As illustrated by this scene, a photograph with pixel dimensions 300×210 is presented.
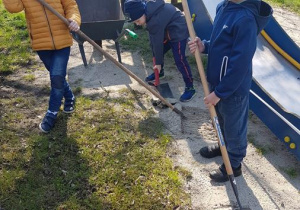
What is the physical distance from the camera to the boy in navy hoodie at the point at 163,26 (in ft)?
13.9

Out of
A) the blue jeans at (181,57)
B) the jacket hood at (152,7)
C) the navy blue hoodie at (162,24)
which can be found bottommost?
the blue jeans at (181,57)

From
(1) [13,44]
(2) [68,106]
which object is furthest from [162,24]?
(1) [13,44]

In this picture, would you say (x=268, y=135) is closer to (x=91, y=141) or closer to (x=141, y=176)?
(x=141, y=176)

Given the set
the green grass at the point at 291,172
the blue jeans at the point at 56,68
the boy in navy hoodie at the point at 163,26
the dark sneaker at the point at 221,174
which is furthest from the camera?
the boy in navy hoodie at the point at 163,26

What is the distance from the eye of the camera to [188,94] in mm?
4898

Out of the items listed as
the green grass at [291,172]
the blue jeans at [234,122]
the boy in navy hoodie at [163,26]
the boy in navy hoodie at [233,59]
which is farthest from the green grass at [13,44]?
the green grass at [291,172]

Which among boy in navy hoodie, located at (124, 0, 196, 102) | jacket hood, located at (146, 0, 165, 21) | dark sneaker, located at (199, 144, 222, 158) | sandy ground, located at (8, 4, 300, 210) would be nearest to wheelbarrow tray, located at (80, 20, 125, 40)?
sandy ground, located at (8, 4, 300, 210)

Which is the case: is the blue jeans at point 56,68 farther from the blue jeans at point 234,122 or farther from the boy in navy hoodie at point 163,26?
the blue jeans at point 234,122

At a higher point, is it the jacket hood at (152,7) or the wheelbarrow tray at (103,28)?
the jacket hood at (152,7)

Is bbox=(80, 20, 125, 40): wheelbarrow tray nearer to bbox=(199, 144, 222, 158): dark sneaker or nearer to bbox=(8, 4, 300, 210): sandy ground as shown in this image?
bbox=(8, 4, 300, 210): sandy ground

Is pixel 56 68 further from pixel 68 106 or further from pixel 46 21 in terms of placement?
pixel 68 106

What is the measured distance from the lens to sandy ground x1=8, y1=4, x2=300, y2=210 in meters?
3.35

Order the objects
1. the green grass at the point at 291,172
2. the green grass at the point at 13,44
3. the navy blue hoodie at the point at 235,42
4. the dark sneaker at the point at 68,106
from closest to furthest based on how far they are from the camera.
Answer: the navy blue hoodie at the point at 235,42
the green grass at the point at 291,172
the dark sneaker at the point at 68,106
the green grass at the point at 13,44

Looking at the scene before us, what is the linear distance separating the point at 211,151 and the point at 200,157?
0.15 metres
